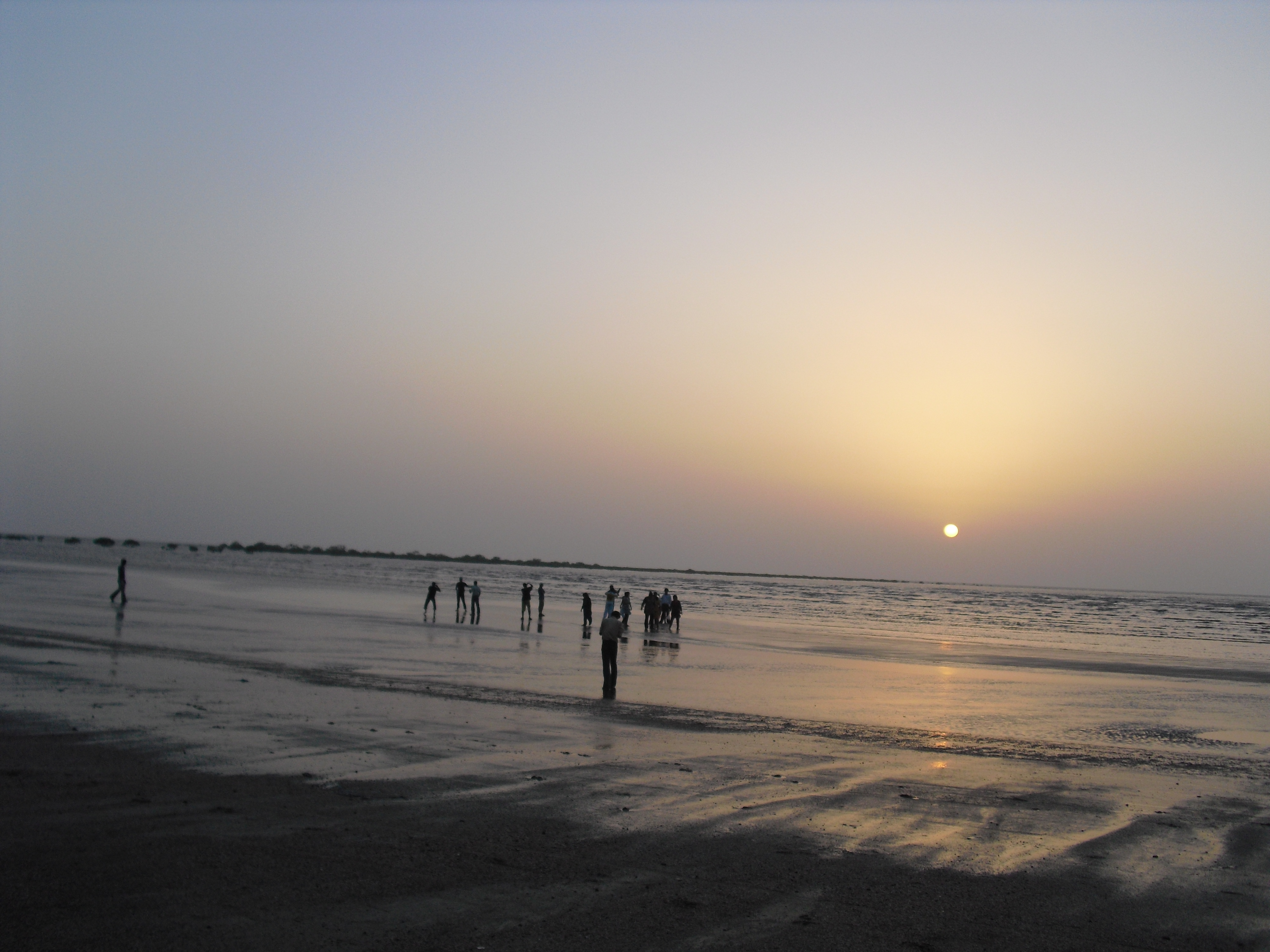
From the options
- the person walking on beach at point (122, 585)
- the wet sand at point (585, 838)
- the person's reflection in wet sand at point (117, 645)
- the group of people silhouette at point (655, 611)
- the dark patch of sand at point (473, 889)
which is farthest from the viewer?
the group of people silhouette at point (655, 611)

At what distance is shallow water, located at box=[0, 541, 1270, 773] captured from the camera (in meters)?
16.8

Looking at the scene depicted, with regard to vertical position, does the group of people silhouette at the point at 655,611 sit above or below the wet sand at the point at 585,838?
below

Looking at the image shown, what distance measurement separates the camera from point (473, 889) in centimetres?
672

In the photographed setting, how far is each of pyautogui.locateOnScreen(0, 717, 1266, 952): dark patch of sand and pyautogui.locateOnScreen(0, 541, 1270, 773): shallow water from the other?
7416 mm

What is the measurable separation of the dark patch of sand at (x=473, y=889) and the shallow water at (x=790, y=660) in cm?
742

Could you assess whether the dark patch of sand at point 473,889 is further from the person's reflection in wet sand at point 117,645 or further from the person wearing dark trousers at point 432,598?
the person wearing dark trousers at point 432,598

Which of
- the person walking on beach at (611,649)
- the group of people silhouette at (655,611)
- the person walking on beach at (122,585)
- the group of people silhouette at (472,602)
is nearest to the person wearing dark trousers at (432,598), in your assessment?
the group of people silhouette at (472,602)

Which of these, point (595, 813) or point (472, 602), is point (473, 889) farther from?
point (472, 602)

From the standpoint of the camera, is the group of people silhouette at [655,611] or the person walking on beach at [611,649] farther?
the group of people silhouette at [655,611]

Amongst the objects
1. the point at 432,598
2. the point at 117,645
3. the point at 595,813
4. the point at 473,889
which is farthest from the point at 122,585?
the point at 473,889

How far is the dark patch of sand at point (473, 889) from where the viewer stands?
5914 millimetres

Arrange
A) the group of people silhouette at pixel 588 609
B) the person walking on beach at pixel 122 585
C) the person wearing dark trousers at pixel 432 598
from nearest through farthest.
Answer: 1. the person walking on beach at pixel 122 585
2. the group of people silhouette at pixel 588 609
3. the person wearing dark trousers at pixel 432 598

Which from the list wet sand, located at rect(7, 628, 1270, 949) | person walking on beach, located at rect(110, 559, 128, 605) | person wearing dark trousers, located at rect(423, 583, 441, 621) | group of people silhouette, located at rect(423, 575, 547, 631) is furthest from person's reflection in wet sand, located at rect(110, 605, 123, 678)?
group of people silhouette, located at rect(423, 575, 547, 631)

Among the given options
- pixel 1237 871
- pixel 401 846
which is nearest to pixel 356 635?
pixel 401 846
